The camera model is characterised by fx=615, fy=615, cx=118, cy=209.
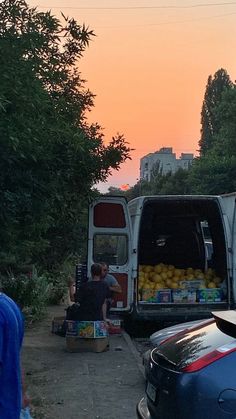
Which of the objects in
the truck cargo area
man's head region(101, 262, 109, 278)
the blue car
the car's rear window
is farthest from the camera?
the truck cargo area

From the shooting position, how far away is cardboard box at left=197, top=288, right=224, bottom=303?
10.7 meters

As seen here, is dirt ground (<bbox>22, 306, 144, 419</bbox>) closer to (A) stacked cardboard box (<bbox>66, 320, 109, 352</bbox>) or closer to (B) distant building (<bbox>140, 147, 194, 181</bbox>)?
(A) stacked cardboard box (<bbox>66, 320, 109, 352</bbox>)

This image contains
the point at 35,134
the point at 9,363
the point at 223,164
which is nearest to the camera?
the point at 9,363

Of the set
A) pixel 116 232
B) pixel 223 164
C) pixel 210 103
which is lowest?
pixel 116 232

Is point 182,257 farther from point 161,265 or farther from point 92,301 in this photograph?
point 92,301

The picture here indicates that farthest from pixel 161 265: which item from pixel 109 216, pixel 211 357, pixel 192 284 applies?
pixel 211 357

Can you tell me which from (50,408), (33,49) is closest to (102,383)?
(50,408)

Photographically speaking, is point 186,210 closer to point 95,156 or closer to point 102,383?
point 95,156

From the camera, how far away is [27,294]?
1340cm

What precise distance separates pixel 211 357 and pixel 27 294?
10.2 m

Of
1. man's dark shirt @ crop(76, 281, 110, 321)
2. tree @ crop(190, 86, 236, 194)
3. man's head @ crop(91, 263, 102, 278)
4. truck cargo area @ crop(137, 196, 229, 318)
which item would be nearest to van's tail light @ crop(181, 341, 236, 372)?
man's dark shirt @ crop(76, 281, 110, 321)

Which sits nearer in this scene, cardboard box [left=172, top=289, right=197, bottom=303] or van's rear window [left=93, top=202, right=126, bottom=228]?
van's rear window [left=93, top=202, right=126, bottom=228]

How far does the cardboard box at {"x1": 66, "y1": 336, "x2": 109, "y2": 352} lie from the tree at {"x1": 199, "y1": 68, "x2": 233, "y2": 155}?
186ft

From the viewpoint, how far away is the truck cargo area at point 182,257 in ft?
34.9
